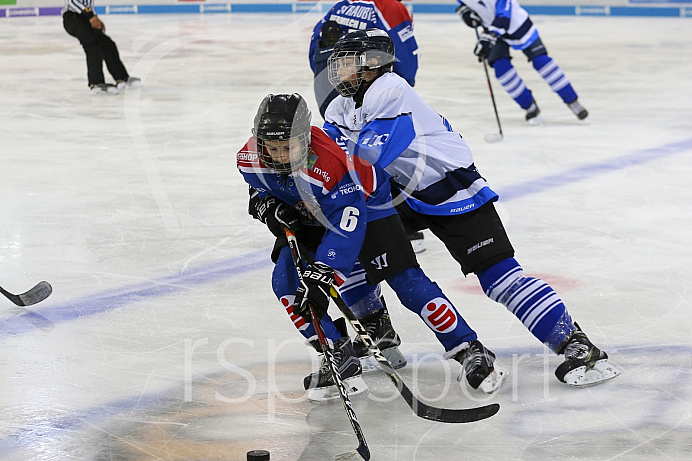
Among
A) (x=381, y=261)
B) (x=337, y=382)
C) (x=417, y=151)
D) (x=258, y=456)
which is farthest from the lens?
(x=417, y=151)

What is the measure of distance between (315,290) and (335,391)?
391 millimetres

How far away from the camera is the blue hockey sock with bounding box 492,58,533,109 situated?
639 centimetres

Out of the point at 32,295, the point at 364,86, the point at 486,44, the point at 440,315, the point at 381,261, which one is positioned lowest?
the point at 32,295

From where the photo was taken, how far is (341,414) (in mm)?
2322

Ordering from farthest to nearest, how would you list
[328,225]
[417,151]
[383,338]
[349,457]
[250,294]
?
[250,294] → [383,338] → [417,151] → [328,225] → [349,457]

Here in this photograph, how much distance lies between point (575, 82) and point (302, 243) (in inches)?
241

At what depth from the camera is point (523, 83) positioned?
6.39 meters

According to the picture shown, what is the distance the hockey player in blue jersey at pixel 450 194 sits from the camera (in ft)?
8.04

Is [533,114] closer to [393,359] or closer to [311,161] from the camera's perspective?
[393,359]

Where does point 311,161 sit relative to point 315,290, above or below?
above

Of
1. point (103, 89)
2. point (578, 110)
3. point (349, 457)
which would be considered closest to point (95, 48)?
point (103, 89)

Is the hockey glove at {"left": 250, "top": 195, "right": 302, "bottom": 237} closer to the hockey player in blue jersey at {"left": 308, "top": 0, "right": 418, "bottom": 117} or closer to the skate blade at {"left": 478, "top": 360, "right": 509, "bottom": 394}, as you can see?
the skate blade at {"left": 478, "top": 360, "right": 509, "bottom": 394}

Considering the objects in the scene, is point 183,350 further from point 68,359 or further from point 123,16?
point 123,16

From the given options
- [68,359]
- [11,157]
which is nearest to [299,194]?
[68,359]
